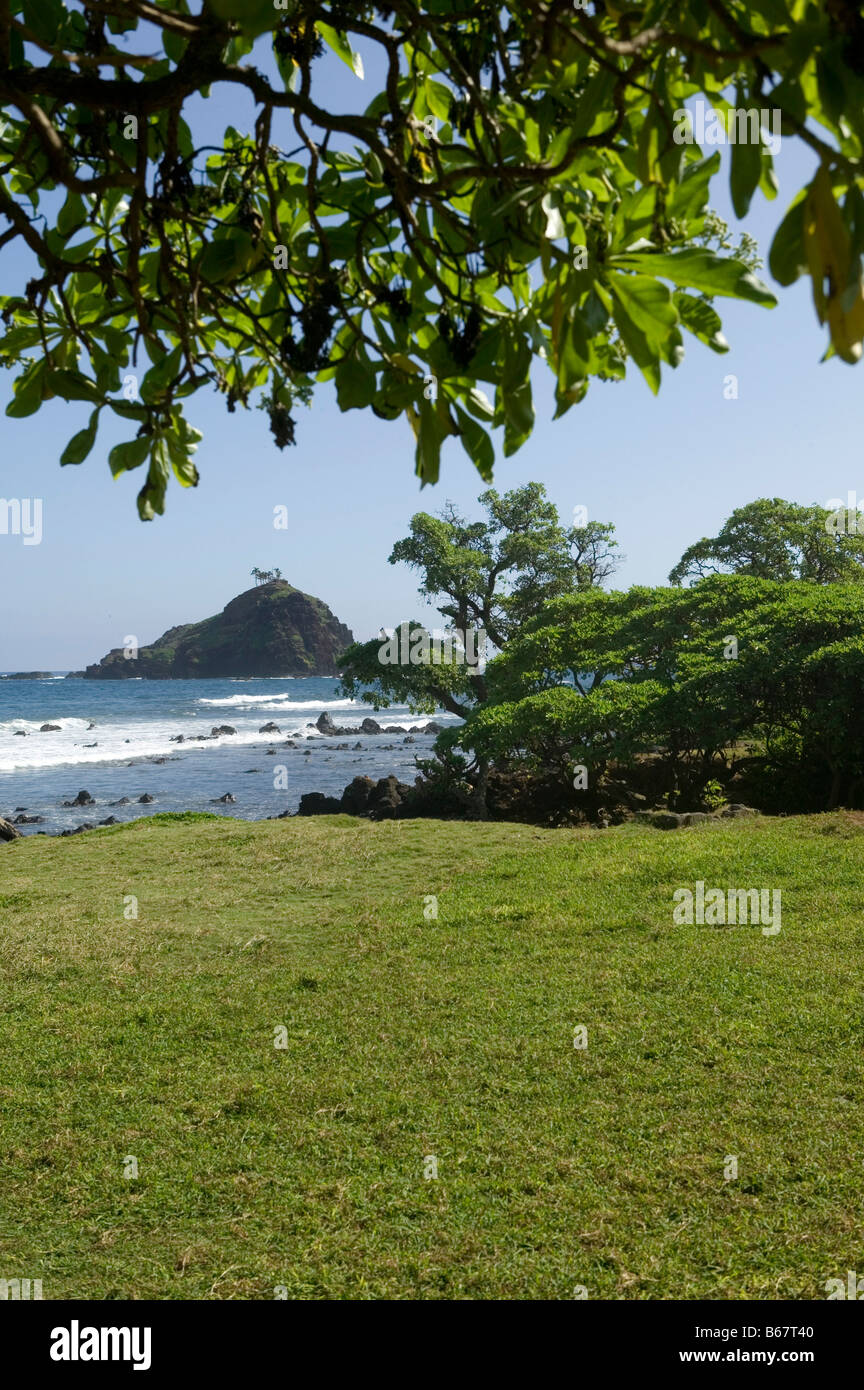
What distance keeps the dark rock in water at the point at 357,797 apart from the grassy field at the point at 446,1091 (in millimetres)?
8520

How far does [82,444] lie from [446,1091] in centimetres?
369

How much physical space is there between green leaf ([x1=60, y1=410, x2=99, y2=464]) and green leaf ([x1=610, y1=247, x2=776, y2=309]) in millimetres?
1245

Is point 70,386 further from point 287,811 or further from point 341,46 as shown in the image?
point 287,811

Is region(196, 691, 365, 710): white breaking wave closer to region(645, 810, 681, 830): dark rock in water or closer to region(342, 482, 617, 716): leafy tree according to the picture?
region(342, 482, 617, 716): leafy tree

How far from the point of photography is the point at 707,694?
11539 millimetres

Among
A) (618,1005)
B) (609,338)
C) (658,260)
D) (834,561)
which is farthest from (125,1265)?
(834,561)

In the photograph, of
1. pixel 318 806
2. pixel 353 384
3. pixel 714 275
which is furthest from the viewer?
pixel 318 806

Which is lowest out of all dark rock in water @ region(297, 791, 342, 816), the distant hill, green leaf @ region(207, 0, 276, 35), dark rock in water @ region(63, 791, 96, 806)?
dark rock in water @ region(63, 791, 96, 806)

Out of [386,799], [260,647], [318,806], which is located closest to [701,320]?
[386,799]

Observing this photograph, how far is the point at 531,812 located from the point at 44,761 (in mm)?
26459

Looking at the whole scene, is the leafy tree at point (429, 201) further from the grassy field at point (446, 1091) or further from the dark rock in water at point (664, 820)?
the dark rock in water at point (664, 820)

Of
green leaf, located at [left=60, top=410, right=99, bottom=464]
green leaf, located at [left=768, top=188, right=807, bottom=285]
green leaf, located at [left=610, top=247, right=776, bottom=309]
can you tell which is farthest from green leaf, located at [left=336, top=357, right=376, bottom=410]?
green leaf, located at [left=768, top=188, right=807, bottom=285]

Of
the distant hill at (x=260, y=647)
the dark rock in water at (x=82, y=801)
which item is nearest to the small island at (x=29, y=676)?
the distant hill at (x=260, y=647)

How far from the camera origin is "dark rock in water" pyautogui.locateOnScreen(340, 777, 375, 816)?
1716 centimetres
